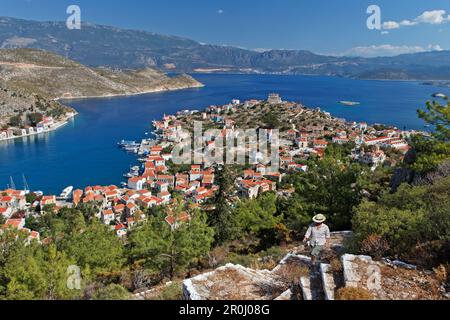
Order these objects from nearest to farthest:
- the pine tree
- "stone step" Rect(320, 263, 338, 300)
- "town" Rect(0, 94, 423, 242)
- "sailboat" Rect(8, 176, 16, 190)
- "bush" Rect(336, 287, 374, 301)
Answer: "bush" Rect(336, 287, 374, 301) < "stone step" Rect(320, 263, 338, 300) < the pine tree < "town" Rect(0, 94, 423, 242) < "sailboat" Rect(8, 176, 16, 190)

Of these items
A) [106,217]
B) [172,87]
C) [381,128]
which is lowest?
[106,217]

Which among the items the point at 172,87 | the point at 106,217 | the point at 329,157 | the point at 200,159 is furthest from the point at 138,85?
the point at 329,157

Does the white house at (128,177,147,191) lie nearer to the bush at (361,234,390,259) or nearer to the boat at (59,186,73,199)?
the boat at (59,186,73,199)

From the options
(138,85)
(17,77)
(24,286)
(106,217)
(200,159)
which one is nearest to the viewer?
(24,286)

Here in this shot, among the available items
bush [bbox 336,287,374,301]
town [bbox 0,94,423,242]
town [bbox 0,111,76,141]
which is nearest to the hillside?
town [bbox 0,111,76,141]

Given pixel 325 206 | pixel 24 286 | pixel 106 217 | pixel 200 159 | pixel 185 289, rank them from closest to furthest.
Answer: pixel 185 289 → pixel 24 286 → pixel 325 206 → pixel 106 217 → pixel 200 159
